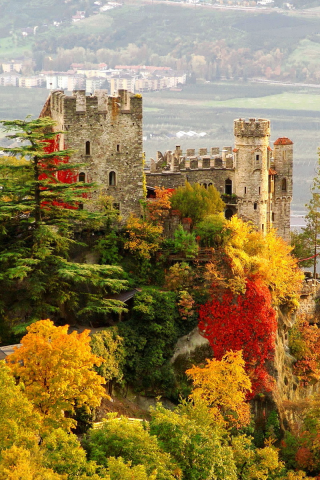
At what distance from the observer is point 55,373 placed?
4778 cm

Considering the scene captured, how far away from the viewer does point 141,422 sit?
51.7 m

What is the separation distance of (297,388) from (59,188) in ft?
69.6

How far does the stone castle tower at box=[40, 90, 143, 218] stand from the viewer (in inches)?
2499

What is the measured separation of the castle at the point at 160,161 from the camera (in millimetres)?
63750

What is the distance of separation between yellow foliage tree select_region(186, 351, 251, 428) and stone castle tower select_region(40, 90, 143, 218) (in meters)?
11.7

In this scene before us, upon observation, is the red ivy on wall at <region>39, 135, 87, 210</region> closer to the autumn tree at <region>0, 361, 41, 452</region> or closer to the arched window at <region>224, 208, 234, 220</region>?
the arched window at <region>224, 208, 234, 220</region>

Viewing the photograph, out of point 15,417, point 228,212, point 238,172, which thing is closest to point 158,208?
point 228,212

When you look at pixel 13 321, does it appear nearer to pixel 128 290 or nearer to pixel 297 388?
pixel 128 290

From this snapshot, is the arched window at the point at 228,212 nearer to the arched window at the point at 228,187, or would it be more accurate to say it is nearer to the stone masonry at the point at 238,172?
the stone masonry at the point at 238,172

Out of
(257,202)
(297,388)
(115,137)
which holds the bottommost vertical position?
(297,388)

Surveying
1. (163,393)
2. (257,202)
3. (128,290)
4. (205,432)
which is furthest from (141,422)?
(257,202)

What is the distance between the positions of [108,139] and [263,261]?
11683mm

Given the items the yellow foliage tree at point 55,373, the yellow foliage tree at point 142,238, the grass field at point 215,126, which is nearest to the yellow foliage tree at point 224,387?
the yellow foliage tree at point 142,238

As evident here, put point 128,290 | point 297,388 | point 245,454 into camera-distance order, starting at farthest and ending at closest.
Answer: point 297,388 → point 128,290 → point 245,454
